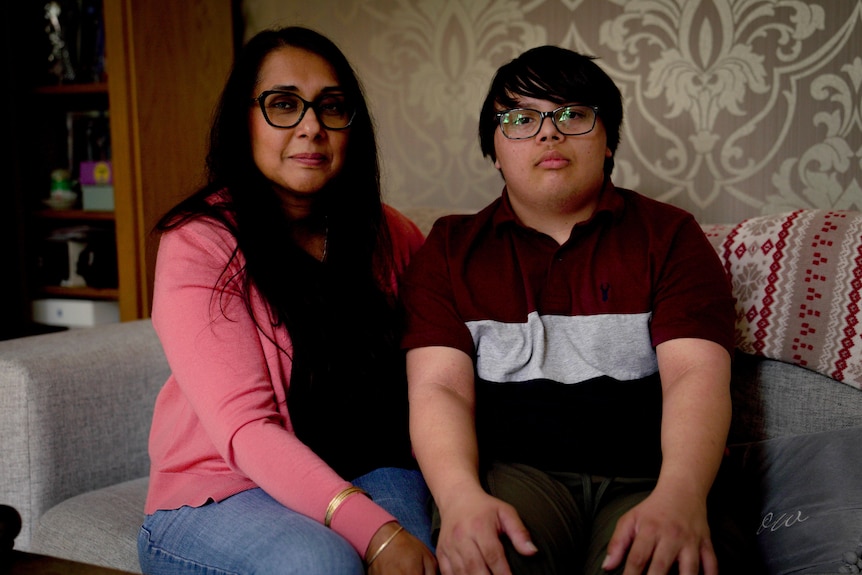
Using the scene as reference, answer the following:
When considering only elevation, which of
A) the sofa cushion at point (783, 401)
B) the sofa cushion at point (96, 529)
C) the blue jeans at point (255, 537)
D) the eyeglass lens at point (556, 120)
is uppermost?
the eyeglass lens at point (556, 120)

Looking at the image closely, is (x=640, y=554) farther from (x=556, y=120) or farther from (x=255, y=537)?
(x=556, y=120)

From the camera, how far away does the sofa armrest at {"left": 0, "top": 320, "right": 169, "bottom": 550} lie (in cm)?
142

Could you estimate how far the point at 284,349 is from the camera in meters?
1.28

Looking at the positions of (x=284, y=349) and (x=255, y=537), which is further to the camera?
(x=284, y=349)

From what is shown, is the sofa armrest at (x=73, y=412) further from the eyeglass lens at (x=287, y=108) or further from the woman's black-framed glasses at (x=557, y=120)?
the woman's black-framed glasses at (x=557, y=120)

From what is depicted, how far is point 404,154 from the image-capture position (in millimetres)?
2270

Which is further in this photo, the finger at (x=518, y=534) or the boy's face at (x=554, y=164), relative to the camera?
the boy's face at (x=554, y=164)

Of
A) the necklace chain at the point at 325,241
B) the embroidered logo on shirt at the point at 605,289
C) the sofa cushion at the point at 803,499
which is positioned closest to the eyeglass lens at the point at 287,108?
the necklace chain at the point at 325,241

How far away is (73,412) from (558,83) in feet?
3.50

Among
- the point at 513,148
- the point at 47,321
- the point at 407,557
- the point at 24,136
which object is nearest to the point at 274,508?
the point at 407,557

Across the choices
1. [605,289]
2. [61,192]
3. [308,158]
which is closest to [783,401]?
[605,289]

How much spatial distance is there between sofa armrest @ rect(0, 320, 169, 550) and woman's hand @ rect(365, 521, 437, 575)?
73 centimetres

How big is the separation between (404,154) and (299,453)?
4.24 feet

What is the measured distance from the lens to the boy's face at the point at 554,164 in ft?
4.28
